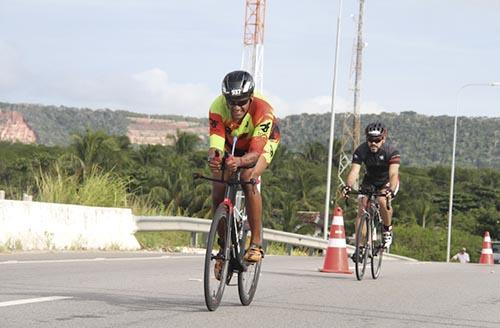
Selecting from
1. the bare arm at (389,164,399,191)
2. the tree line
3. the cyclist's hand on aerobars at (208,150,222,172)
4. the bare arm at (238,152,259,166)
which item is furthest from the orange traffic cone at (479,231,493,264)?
the tree line

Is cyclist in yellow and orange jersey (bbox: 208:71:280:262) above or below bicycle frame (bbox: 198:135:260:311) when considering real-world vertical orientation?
above

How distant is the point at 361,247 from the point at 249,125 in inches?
217

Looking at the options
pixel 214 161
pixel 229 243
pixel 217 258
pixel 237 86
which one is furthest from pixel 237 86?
pixel 217 258

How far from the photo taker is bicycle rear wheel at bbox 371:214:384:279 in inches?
580

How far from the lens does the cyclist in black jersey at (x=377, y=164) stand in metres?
14.2

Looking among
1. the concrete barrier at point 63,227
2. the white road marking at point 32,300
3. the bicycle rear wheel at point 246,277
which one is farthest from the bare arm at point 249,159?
the concrete barrier at point 63,227

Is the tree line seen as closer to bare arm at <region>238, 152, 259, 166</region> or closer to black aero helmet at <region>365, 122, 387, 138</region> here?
black aero helmet at <region>365, 122, 387, 138</region>

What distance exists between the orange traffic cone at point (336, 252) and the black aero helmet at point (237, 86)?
7.16 metres

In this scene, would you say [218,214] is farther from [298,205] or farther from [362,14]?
[298,205]

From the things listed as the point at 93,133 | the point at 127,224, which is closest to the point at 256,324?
the point at 127,224

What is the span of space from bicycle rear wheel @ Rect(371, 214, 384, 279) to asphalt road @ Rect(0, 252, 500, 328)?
0.75 feet

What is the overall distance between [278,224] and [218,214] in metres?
64.8

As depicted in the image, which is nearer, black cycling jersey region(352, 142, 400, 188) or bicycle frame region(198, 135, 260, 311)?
bicycle frame region(198, 135, 260, 311)

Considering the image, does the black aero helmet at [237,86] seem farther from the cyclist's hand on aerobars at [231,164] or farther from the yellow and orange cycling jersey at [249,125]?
the cyclist's hand on aerobars at [231,164]
